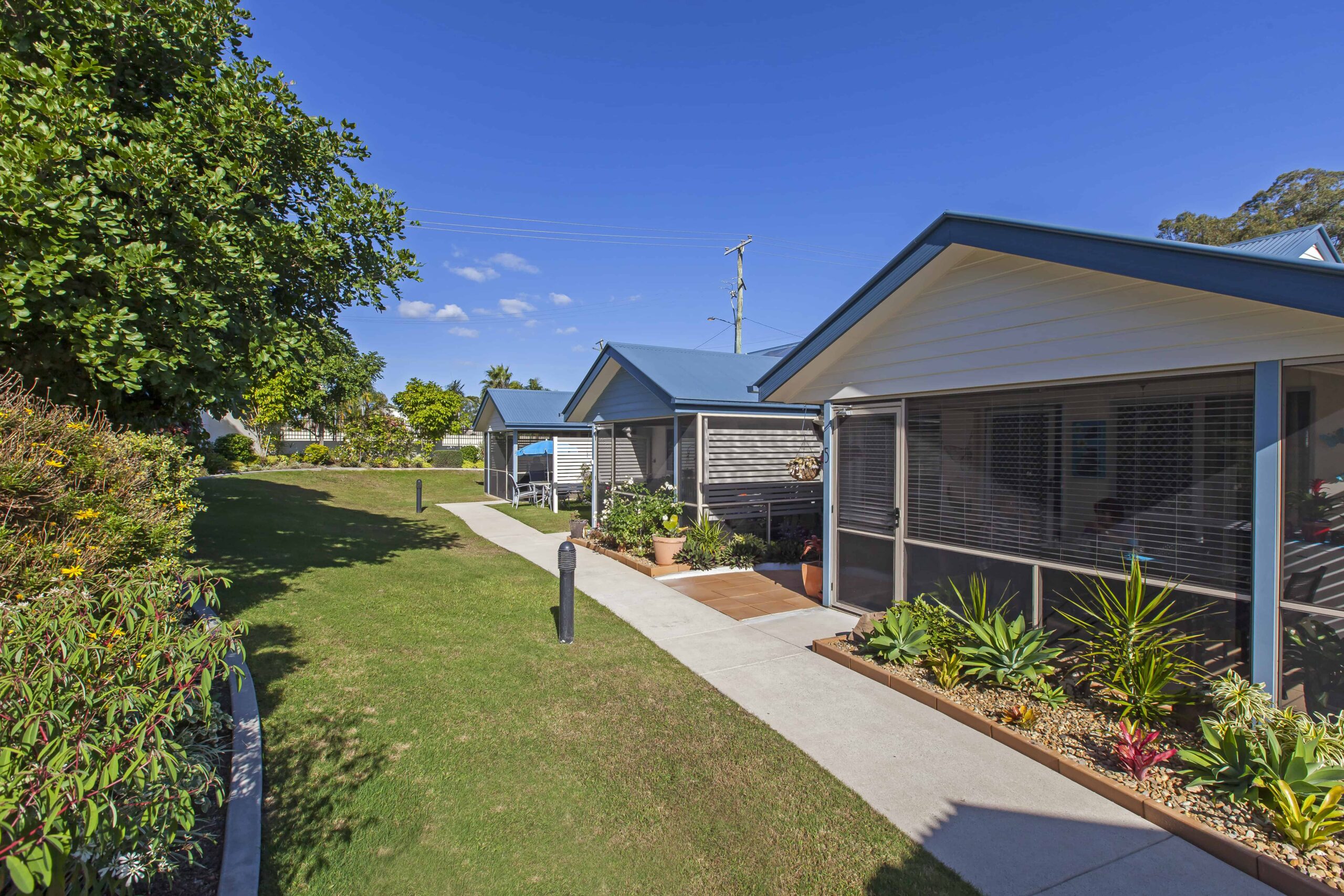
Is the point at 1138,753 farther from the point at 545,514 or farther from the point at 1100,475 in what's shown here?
the point at 545,514

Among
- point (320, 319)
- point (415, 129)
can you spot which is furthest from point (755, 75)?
point (320, 319)

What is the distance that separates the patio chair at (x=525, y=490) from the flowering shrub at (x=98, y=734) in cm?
1602

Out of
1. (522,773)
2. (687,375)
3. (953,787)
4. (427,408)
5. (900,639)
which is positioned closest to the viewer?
(953,787)

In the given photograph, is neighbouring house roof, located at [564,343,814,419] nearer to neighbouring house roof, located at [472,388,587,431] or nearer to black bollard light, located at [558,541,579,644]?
black bollard light, located at [558,541,579,644]

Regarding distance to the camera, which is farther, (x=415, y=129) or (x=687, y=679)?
(x=415, y=129)

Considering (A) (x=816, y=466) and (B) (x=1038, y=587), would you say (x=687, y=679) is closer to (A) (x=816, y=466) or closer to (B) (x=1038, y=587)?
(B) (x=1038, y=587)

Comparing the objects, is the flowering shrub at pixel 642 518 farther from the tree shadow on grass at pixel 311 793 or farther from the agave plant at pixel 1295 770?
the agave plant at pixel 1295 770

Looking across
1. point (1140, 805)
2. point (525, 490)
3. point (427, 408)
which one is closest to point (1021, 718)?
point (1140, 805)

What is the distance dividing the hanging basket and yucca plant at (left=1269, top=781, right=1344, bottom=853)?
563 centimetres

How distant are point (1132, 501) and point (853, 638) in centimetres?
248

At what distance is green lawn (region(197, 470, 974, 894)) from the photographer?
2852mm

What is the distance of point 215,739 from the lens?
3418 mm

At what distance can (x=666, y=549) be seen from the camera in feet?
31.3

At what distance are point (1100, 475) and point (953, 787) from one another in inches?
99.6
